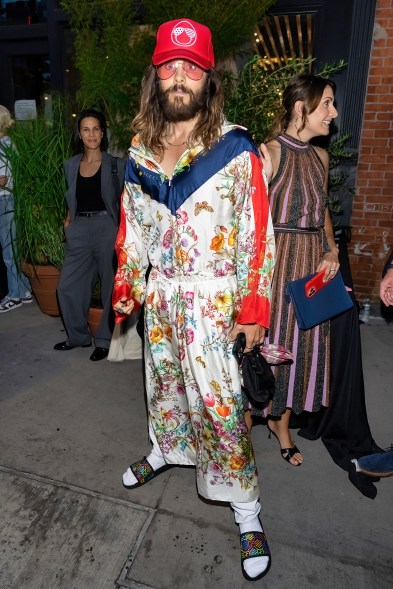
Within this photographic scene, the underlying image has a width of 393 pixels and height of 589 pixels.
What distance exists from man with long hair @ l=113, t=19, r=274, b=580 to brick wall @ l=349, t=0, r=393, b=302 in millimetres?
2891

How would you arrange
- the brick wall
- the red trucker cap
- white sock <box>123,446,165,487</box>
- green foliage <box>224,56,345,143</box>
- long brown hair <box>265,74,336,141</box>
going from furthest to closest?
the brick wall → green foliage <box>224,56,345,143</box> → white sock <box>123,446,165,487</box> → long brown hair <box>265,74,336,141</box> → the red trucker cap

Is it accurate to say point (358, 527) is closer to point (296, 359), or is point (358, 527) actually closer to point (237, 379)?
point (296, 359)

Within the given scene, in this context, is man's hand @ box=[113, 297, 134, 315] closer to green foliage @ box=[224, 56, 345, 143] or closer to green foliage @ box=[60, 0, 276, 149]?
green foliage @ box=[224, 56, 345, 143]

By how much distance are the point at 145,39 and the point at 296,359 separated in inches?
120

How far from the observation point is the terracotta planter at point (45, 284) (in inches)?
173

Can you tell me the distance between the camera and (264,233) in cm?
181

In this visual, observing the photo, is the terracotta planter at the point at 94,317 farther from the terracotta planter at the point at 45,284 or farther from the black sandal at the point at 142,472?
the black sandal at the point at 142,472

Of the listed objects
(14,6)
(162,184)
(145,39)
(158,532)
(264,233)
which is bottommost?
(158,532)

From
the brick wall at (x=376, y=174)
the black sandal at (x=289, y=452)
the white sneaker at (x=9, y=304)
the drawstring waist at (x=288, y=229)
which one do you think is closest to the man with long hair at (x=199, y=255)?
the drawstring waist at (x=288, y=229)

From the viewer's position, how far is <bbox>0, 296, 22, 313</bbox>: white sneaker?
15.7 ft

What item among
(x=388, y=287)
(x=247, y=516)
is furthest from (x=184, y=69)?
(x=247, y=516)

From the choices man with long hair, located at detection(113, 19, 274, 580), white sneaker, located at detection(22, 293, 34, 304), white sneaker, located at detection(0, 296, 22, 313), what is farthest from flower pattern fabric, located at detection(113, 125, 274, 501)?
white sneaker, located at detection(22, 293, 34, 304)

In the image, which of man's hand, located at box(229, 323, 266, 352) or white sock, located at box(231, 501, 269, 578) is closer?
man's hand, located at box(229, 323, 266, 352)

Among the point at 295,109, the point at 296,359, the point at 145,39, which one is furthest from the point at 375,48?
the point at 296,359
